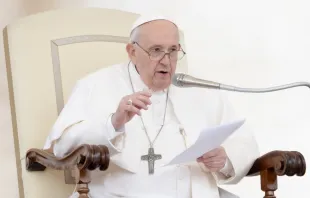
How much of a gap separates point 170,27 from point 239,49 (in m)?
1.12

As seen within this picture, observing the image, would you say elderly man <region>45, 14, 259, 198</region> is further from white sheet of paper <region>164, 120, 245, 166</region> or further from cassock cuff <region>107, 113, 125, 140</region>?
white sheet of paper <region>164, 120, 245, 166</region>

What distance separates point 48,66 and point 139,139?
0.62 meters

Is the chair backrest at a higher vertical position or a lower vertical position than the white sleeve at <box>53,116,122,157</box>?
higher

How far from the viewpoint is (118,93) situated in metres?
2.77

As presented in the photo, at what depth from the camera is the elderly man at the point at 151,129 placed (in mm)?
2523

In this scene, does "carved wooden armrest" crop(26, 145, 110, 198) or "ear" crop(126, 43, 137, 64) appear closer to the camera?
"carved wooden armrest" crop(26, 145, 110, 198)

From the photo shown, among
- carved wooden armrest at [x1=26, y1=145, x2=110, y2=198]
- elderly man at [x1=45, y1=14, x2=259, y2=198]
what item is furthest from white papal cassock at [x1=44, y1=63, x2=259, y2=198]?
carved wooden armrest at [x1=26, y1=145, x2=110, y2=198]

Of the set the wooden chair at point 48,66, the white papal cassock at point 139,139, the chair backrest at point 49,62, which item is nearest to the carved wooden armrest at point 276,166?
the wooden chair at point 48,66

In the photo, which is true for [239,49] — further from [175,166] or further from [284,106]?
[175,166]

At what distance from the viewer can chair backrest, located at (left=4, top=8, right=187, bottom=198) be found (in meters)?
2.82

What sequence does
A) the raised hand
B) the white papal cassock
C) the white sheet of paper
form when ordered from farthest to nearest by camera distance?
the white papal cassock, the raised hand, the white sheet of paper

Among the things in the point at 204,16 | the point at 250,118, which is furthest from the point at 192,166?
the point at 204,16

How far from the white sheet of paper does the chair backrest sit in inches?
30.6

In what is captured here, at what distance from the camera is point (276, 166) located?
2.40 metres
